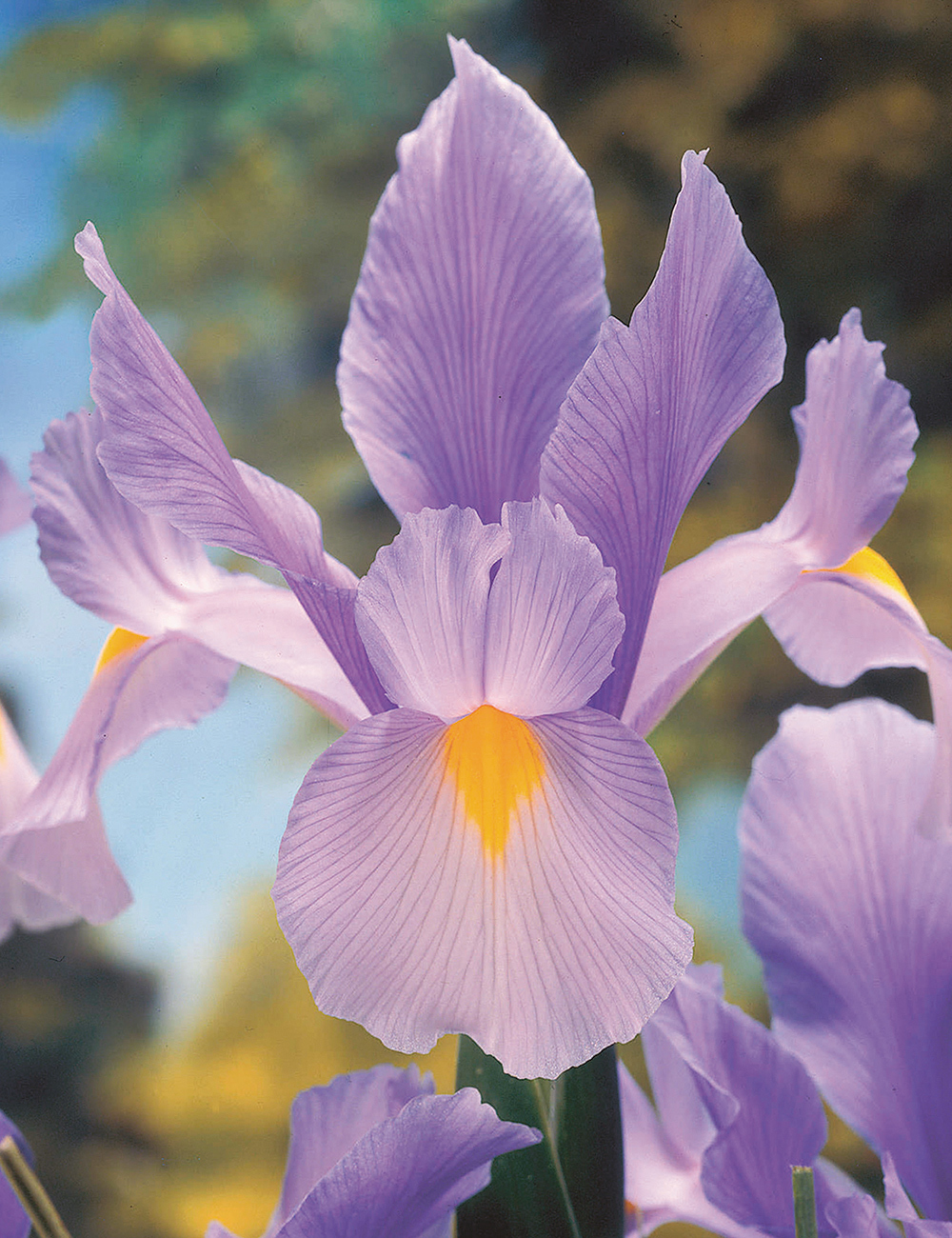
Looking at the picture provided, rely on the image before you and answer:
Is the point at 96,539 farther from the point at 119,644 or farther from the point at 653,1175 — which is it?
the point at 653,1175

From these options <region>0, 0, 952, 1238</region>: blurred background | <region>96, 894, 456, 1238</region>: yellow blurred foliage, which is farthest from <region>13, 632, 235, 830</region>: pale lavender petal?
<region>96, 894, 456, 1238</region>: yellow blurred foliage

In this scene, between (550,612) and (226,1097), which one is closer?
(550,612)

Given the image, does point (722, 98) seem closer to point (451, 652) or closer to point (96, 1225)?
point (451, 652)

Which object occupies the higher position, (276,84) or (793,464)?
(276,84)

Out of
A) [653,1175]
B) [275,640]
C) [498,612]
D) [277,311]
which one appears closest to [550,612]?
[498,612]

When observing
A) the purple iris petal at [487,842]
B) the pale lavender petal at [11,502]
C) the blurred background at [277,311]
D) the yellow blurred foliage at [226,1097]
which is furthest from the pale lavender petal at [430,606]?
the yellow blurred foliage at [226,1097]

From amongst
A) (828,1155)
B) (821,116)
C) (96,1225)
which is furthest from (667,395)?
Result: (96,1225)

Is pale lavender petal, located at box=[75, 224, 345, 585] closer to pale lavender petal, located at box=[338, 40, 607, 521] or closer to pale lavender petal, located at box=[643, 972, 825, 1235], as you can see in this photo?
pale lavender petal, located at box=[338, 40, 607, 521]
